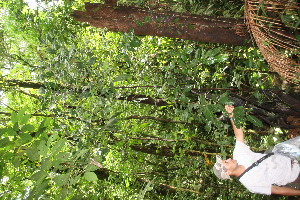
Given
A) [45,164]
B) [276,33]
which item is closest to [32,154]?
[45,164]

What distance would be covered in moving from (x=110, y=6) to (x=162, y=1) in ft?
2.57

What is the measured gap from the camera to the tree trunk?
290 centimetres

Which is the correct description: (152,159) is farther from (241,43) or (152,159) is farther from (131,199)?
(241,43)

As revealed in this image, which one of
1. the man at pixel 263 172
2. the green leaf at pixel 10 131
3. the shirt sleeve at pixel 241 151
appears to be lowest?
the man at pixel 263 172

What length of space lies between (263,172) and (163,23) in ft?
6.34

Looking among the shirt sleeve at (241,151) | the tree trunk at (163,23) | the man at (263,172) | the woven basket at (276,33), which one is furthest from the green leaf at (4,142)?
the woven basket at (276,33)

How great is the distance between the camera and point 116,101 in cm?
286

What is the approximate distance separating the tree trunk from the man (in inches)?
54.3

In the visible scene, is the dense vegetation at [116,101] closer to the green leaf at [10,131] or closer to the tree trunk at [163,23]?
the green leaf at [10,131]

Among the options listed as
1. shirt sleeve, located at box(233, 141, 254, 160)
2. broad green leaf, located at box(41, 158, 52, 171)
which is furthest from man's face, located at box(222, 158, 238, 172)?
broad green leaf, located at box(41, 158, 52, 171)

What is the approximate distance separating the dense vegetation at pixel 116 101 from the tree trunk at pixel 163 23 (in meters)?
0.17

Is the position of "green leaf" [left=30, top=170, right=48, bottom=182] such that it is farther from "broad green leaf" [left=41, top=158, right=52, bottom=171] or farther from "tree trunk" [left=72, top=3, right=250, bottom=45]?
"tree trunk" [left=72, top=3, right=250, bottom=45]

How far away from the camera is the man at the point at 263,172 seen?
247 cm

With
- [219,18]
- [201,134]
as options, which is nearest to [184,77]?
[219,18]
